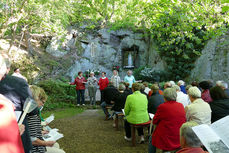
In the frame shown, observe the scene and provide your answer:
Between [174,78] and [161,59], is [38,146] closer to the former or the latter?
[174,78]

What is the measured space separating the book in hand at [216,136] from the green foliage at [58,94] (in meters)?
9.14

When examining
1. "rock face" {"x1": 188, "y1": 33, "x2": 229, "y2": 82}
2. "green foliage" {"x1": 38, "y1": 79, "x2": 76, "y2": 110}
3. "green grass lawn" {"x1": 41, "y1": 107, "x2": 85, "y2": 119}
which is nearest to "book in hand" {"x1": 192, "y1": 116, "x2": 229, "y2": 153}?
"green grass lawn" {"x1": 41, "y1": 107, "x2": 85, "y2": 119}

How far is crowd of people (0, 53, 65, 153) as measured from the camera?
89 centimetres

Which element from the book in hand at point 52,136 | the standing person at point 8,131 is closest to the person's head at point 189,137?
the standing person at point 8,131

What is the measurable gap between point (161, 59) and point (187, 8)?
33.9 feet

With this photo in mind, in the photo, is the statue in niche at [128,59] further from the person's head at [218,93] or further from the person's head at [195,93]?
the person's head at [218,93]

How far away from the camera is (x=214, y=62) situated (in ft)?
36.9

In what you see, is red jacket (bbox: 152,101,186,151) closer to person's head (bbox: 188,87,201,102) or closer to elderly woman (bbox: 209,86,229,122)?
person's head (bbox: 188,87,201,102)

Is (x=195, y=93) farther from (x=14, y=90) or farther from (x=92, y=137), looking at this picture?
(x=92, y=137)

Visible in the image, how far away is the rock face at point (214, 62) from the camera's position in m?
10.4

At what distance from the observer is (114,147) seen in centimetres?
440

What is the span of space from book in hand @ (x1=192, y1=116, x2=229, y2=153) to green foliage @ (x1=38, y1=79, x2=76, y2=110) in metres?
9.14

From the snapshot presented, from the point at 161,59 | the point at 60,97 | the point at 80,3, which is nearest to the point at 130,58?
the point at 161,59

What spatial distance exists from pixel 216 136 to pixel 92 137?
173 inches
